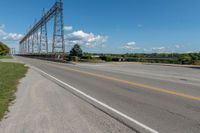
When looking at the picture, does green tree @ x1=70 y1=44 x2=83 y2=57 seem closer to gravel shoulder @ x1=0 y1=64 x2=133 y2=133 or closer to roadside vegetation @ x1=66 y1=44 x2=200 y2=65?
roadside vegetation @ x1=66 y1=44 x2=200 y2=65

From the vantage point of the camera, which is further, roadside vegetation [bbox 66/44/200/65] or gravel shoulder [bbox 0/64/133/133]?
roadside vegetation [bbox 66/44/200/65]

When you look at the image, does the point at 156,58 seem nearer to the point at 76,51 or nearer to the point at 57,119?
the point at 76,51

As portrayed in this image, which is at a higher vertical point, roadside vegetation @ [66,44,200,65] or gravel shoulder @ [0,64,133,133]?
roadside vegetation @ [66,44,200,65]

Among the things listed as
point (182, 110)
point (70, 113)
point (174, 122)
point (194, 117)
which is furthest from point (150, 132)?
point (70, 113)

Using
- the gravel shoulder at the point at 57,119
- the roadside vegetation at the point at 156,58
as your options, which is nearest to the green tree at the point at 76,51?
the roadside vegetation at the point at 156,58

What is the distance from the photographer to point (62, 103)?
6543 millimetres

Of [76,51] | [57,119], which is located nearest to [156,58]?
[76,51]

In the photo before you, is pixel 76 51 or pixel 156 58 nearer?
pixel 156 58

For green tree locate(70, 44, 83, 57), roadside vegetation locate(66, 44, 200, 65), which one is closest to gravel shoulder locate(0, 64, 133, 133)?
roadside vegetation locate(66, 44, 200, 65)

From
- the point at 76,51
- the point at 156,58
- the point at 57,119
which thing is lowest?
the point at 57,119

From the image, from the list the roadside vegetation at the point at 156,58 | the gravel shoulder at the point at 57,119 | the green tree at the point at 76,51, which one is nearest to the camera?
the gravel shoulder at the point at 57,119

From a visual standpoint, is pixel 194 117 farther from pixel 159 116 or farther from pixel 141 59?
pixel 141 59

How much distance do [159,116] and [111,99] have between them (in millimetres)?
2296

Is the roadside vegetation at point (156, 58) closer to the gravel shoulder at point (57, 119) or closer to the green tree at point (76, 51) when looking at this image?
the green tree at point (76, 51)
